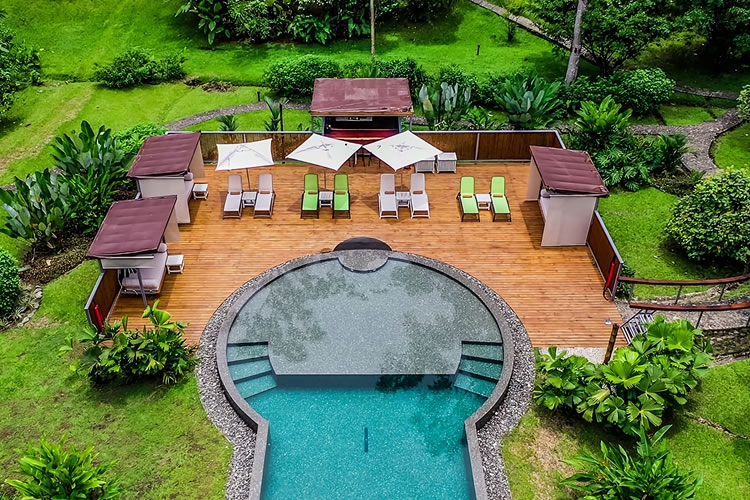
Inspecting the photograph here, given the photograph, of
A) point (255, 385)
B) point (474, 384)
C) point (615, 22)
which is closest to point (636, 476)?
point (474, 384)

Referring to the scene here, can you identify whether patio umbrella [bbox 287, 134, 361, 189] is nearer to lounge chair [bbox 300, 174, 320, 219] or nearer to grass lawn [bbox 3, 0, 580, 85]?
lounge chair [bbox 300, 174, 320, 219]

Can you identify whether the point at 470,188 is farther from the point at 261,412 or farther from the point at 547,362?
the point at 261,412

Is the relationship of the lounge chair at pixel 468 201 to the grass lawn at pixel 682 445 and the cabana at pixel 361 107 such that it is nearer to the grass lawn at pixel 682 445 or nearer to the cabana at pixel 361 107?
the cabana at pixel 361 107

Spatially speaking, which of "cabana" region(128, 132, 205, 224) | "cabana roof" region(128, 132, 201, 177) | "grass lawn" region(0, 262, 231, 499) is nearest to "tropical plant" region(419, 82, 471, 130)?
"cabana roof" region(128, 132, 201, 177)

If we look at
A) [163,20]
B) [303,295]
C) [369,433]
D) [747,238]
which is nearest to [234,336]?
[303,295]

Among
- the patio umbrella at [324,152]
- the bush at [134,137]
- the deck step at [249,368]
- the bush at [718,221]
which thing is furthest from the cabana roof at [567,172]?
the bush at [134,137]
